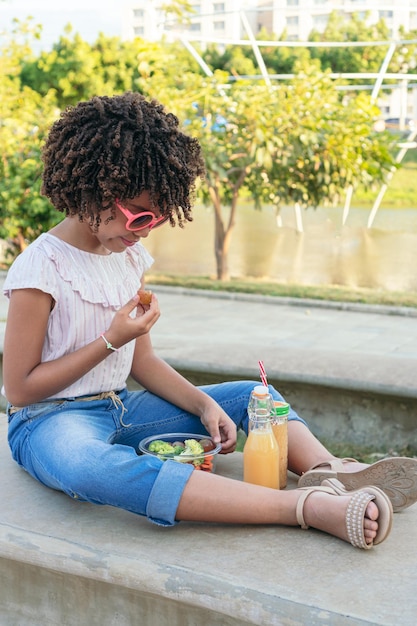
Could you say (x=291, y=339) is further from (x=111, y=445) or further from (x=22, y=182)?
(x=22, y=182)

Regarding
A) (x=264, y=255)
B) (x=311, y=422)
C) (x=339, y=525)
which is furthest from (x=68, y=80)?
(x=339, y=525)

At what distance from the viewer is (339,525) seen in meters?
2.14

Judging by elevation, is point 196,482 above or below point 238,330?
above

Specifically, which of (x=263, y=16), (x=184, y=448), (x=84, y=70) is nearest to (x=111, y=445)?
(x=184, y=448)

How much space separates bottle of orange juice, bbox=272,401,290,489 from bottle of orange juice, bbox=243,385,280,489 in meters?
0.05

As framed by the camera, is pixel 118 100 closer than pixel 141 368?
Yes

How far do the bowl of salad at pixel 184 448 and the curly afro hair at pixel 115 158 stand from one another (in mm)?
652

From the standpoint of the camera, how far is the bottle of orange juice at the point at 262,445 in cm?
242

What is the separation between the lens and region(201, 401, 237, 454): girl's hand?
265 centimetres

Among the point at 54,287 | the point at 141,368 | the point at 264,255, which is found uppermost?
the point at 54,287

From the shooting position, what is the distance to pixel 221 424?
2.68 metres

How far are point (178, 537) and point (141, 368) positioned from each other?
72 cm

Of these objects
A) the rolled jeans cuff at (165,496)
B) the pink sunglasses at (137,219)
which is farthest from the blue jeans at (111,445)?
the pink sunglasses at (137,219)

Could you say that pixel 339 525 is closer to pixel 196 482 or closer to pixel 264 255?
pixel 196 482
